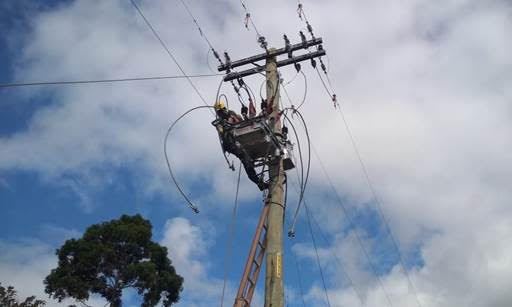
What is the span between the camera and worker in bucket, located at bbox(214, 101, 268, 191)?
9.46 meters

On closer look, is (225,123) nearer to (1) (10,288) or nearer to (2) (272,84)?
(2) (272,84)

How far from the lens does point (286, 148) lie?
990cm

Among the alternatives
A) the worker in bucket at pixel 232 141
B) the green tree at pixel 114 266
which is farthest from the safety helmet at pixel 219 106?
the green tree at pixel 114 266

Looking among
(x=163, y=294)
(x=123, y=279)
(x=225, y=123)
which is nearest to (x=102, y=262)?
(x=123, y=279)

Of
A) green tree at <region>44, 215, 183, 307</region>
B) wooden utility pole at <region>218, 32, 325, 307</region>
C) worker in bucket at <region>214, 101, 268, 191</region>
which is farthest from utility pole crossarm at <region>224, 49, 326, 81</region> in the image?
green tree at <region>44, 215, 183, 307</region>

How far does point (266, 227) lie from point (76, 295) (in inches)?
562

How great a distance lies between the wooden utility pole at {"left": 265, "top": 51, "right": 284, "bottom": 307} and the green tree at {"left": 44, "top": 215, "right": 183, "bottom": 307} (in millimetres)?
13176

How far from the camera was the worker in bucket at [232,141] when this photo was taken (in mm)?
9461

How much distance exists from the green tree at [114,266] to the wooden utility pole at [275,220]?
1318cm

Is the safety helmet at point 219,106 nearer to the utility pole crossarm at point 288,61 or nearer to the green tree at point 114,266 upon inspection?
the utility pole crossarm at point 288,61

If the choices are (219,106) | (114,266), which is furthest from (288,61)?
(114,266)

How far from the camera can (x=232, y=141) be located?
9.48 m

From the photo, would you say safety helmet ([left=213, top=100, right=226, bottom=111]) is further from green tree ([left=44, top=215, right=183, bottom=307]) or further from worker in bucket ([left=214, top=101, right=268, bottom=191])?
green tree ([left=44, top=215, right=183, bottom=307])

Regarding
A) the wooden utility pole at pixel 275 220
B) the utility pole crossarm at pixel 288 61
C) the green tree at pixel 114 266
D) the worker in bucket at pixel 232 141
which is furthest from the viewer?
the green tree at pixel 114 266
